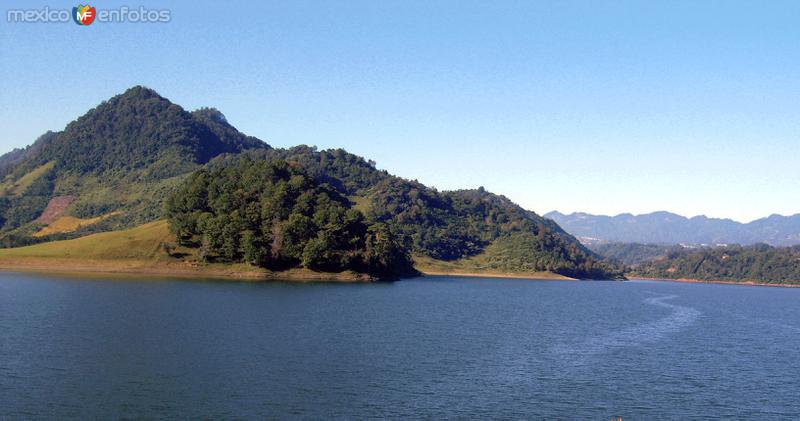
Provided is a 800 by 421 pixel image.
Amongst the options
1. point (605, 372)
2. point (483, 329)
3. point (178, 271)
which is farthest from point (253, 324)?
point (178, 271)

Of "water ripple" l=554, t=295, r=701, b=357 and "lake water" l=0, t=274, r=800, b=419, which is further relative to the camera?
"water ripple" l=554, t=295, r=701, b=357

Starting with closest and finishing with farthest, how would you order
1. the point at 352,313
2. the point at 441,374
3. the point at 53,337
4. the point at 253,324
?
the point at 441,374, the point at 53,337, the point at 253,324, the point at 352,313

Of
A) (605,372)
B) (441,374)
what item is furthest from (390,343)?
(605,372)

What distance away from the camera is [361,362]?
73812 millimetres

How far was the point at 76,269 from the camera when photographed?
652ft

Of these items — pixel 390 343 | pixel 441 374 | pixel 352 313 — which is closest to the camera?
pixel 441 374

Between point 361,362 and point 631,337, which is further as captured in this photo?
point 631,337

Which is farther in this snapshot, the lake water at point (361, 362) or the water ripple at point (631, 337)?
the water ripple at point (631, 337)

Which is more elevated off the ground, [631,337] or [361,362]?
[631,337]

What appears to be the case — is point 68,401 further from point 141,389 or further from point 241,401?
point 241,401

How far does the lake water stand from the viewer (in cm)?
5697

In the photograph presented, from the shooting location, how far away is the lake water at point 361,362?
57.0 m

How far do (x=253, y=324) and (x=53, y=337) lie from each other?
2685 centimetres

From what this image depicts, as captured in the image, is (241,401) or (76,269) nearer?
(241,401)
